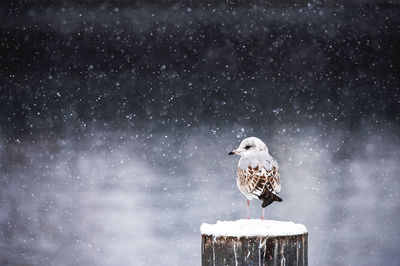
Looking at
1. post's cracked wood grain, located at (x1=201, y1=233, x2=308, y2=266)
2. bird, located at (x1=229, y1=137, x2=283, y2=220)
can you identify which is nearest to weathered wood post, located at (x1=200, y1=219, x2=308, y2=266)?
post's cracked wood grain, located at (x1=201, y1=233, x2=308, y2=266)

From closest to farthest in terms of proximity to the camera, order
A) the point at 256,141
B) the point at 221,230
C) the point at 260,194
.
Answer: the point at 221,230, the point at 260,194, the point at 256,141

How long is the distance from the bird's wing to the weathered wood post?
0.83 m

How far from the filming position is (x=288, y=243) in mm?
2115

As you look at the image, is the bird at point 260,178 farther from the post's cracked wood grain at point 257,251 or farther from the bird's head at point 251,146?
the post's cracked wood grain at point 257,251

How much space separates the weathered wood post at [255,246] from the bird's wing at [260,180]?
83 centimetres

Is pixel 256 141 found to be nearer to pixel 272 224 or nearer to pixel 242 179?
pixel 242 179

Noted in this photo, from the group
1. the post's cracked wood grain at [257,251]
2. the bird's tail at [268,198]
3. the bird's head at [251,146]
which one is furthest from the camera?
the bird's head at [251,146]

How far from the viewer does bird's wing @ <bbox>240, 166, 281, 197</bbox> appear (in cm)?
303

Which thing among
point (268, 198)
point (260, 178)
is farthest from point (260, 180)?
point (268, 198)

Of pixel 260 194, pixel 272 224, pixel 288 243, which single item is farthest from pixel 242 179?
pixel 288 243

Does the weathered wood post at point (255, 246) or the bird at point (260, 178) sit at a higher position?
the bird at point (260, 178)

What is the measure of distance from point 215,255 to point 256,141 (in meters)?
1.38

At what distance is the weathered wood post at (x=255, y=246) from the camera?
2070mm

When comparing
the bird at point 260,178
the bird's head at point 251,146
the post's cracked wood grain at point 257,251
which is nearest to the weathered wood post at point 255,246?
the post's cracked wood grain at point 257,251
